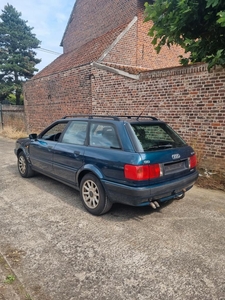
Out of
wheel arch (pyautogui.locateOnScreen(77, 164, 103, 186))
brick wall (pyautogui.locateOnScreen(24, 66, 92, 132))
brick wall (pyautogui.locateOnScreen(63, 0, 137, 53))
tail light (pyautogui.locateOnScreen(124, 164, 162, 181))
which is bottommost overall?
wheel arch (pyautogui.locateOnScreen(77, 164, 103, 186))

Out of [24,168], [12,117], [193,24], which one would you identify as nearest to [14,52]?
[12,117]

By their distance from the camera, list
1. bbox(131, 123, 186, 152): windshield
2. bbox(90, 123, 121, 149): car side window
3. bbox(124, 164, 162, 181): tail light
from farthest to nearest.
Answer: bbox(90, 123, 121, 149): car side window < bbox(131, 123, 186, 152): windshield < bbox(124, 164, 162, 181): tail light

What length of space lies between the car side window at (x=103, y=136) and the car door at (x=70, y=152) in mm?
203

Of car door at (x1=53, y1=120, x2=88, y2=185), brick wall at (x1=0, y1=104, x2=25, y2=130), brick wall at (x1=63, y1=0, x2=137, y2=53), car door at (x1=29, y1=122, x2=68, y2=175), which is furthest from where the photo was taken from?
brick wall at (x1=0, y1=104, x2=25, y2=130)

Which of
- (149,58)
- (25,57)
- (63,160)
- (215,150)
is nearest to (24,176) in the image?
(63,160)

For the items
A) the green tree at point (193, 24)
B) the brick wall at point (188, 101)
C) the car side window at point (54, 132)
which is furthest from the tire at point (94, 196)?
the brick wall at point (188, 101)

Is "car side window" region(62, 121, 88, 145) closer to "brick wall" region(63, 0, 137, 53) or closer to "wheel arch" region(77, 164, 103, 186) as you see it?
"wheel arch" region(77, 164, 103, 186)

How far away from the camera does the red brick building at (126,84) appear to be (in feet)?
17.8

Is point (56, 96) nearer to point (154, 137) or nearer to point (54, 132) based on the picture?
point (54, 132)

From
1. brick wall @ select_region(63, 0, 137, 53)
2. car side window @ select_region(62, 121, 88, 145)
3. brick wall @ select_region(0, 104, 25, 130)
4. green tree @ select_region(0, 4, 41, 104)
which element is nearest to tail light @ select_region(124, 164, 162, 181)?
car side window @ select_region(62, 121, 88, 145)

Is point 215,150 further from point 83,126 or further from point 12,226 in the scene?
point 12,226

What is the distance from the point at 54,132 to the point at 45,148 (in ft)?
1.37

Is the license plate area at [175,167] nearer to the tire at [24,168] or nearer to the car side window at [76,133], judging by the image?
the car side window at [76,133]

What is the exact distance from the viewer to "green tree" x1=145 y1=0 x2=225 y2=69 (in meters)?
3.92
